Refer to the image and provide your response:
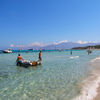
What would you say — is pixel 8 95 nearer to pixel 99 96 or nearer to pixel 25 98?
pixel 25 98

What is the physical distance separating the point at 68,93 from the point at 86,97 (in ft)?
3.37

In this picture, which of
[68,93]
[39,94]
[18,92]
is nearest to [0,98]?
[18,92]

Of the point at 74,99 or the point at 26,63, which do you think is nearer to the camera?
the point at 74,99

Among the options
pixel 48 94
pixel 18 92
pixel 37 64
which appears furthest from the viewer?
pixel 37 64

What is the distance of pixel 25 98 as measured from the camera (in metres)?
5.48

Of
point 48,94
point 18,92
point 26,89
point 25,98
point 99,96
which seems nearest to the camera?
point 99,96

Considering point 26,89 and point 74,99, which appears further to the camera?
point 26,89

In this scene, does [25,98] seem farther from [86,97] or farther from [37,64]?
[37,64]

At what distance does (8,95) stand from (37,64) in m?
10.8

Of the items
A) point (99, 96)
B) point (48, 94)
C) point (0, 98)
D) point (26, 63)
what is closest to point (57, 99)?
point (48, 94)

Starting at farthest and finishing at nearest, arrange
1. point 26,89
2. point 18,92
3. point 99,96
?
point 26,89 < point 18,92 < point 99,96

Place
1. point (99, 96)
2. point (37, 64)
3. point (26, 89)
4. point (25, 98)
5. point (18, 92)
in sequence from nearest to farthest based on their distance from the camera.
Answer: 1. point (99, 96)
2. point (25, 98)
3. point (18, 92)
4. point (26, 89)
5. point (37, 64)

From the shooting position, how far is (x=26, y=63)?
15445mm

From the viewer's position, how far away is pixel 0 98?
220 inches
